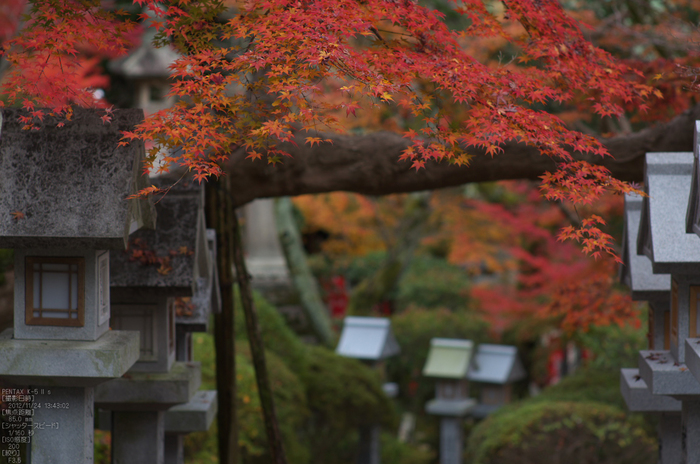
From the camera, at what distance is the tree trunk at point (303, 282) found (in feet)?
48.7

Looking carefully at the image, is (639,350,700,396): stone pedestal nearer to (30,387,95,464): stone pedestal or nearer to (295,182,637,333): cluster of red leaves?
(295,182,637,333): cluster of red leaves

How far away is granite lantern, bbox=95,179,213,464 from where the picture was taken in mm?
5027

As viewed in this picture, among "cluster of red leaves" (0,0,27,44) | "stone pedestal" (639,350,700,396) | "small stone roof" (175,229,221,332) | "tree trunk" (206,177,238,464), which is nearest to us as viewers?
"stone pedestal" (639,350,700,396)

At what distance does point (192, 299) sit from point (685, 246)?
12.8ft

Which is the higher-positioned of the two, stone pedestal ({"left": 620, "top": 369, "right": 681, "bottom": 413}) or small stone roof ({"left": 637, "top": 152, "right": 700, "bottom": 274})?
small stone roof ({"left": 637, "top": 152, "right": 700, "bottom": 274})

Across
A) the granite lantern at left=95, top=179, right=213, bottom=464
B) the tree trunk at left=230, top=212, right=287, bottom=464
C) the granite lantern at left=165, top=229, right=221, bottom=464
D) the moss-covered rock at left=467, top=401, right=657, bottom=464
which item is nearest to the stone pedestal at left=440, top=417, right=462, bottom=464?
the moss-covered rock at left=467, top=401, right=657, bottom=464

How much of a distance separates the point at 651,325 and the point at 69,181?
490 cm

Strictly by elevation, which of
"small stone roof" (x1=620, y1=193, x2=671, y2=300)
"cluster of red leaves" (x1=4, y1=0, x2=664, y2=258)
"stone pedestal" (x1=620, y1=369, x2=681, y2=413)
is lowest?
"stone pedestal" (x1=620, y1=369, x2=681, y2=413)

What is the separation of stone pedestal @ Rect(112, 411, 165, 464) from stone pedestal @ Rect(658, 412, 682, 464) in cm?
430

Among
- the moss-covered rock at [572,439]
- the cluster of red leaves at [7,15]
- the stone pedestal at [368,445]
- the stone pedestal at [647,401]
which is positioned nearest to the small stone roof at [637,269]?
the stone pedestal at [647,401]

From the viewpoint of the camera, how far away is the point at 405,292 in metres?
19.3

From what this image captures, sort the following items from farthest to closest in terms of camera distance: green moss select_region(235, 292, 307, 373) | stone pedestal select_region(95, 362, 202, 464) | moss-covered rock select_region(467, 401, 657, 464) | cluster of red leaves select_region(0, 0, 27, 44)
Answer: green moss select_region(235, 292, 307, 373)
cluster of red leaves select_region(0, 0, 27, 44)
moss-covered rock select_region(467, 401, 657, 464)
stone pedestal select_region(95, 362, 202, 464)

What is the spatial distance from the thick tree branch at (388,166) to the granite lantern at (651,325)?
92 centimetres

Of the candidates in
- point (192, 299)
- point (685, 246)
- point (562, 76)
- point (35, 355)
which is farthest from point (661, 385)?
point (35, 355)
